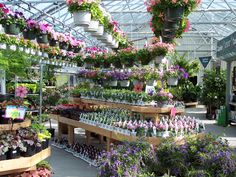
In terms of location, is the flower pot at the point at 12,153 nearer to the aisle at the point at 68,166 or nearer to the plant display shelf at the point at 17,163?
the plant display shelf at the point at 17,163

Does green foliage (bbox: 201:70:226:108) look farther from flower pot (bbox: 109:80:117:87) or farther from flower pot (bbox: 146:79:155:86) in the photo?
flower pot (bbox: 146:79:155:86)

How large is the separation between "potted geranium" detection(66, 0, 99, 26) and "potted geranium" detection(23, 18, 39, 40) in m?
1.49

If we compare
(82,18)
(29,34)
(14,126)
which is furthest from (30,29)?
(14,126)

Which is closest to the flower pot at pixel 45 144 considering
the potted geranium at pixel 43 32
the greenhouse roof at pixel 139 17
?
the potted geranium at pixel 43 32

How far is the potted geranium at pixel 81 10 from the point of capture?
4320 mm

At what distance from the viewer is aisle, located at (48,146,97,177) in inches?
221

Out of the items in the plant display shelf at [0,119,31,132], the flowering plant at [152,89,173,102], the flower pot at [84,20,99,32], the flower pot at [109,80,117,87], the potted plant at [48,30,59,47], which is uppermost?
the potted plant at [48,30,59,47]

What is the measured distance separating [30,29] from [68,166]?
222 centimetres

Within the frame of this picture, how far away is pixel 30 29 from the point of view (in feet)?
19.1

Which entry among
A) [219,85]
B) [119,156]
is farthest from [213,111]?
[119,156]

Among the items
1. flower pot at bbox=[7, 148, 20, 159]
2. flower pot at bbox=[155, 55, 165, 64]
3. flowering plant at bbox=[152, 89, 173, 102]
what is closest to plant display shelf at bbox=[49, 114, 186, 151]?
flowering plant at bbox=[152, 89, 173, 102]

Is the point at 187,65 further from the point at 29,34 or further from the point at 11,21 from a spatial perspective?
the point at 11,21

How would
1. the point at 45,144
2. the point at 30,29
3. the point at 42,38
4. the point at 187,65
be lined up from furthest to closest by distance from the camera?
the point at 187,65 → the point at 42,38 → the point at 30,29 → the point at 45,144

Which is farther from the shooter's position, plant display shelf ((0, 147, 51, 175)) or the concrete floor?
the concrete floor
